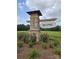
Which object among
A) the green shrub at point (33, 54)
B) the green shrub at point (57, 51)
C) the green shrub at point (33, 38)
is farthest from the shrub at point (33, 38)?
the green shrub at point (57, 51)

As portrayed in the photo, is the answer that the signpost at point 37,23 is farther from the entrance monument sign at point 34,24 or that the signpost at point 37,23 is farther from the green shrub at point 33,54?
the green shrub at point 33,54

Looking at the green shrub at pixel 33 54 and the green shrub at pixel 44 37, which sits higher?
the green shrub at pixel 44 37

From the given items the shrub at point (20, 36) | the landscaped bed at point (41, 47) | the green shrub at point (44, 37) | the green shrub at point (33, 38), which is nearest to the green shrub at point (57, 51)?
the landscaped bed at point (41, 47)

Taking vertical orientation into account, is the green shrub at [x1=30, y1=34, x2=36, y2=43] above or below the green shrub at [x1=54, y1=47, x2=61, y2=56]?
above

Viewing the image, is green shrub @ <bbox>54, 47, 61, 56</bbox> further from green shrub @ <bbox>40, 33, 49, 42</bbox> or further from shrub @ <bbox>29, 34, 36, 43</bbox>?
shrub @ <bbox>29, 34, 36, 43</bbox>

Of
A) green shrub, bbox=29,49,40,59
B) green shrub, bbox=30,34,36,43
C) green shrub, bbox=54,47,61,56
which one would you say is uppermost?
green shrub, bbox=30,34,36,43

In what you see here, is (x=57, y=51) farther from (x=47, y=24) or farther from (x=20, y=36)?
(x=20, y=36)

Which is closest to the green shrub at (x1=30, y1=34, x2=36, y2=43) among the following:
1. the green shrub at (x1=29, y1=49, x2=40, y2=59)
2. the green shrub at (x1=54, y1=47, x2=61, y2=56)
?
the green shrub at (x1=29, y1=49, x2=40, y2=59)

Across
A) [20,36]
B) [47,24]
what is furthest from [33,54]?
[47,24]

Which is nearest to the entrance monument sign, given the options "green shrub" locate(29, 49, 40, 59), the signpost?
the signpost

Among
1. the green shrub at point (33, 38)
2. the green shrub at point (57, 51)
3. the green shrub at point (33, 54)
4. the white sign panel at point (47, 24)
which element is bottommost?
the green shrub at point (33, 54)
